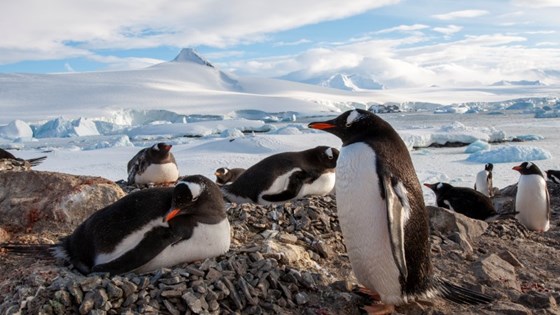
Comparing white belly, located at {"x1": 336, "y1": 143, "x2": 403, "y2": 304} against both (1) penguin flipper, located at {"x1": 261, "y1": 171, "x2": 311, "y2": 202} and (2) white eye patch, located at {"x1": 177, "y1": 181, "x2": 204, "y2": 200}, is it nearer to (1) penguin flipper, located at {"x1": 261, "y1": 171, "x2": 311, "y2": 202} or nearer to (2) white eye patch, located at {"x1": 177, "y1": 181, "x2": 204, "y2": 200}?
(2) white eye patch, located at {"x1": 177, "y1": 181, "x2": 204, "y2": 200}

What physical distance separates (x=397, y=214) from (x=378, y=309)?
0.40 metres

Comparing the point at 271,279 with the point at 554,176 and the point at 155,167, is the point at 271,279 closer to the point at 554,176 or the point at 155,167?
the point at 155,167

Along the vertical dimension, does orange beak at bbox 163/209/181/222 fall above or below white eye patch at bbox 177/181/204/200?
below

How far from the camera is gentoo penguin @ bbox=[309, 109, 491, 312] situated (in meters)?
2.36

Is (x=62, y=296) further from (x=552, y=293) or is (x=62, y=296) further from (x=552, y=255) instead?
(x=552, y=255)

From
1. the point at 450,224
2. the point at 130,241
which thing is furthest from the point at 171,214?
the point at 450,224

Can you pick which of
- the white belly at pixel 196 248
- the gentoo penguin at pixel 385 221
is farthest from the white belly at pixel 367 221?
the white belly at pixel 196 248

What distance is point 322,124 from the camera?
2.76 meters

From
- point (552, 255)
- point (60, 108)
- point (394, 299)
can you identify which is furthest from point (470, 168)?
point (60, 108)

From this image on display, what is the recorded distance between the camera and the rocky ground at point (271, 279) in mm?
2150

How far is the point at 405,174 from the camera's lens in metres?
2.48

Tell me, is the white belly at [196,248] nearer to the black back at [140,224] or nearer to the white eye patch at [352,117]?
the black back at [140,224]

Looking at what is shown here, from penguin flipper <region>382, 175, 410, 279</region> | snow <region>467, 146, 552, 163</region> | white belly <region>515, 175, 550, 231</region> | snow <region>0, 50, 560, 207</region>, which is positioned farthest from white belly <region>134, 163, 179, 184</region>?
snow <region>467, 146, 552, 163</region>

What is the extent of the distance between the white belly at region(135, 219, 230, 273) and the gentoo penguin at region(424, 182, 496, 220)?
320 cm
